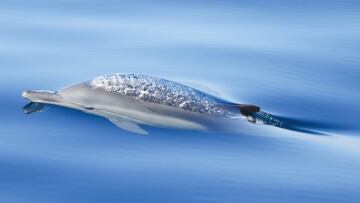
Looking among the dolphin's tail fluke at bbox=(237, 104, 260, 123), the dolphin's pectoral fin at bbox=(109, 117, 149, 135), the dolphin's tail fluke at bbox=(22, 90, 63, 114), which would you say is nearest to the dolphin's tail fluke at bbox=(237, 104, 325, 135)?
the dolphin's tail fluke at bbox=(237, 104, 260, 123)

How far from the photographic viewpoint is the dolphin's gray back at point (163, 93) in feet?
Result: 19.7

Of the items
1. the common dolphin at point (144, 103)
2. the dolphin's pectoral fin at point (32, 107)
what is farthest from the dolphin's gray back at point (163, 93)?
the dolphin's pectoral fin at point (32, 107)

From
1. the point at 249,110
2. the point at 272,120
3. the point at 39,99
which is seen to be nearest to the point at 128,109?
the point at 39,99

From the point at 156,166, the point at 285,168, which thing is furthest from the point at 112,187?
the point at 285,168

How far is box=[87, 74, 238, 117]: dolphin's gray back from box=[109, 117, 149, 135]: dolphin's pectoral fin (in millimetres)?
258

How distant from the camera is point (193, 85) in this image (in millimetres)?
6844

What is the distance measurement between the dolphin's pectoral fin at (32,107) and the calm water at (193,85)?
69mm

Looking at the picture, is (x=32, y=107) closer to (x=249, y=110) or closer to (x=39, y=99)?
(x=39, y=99)
